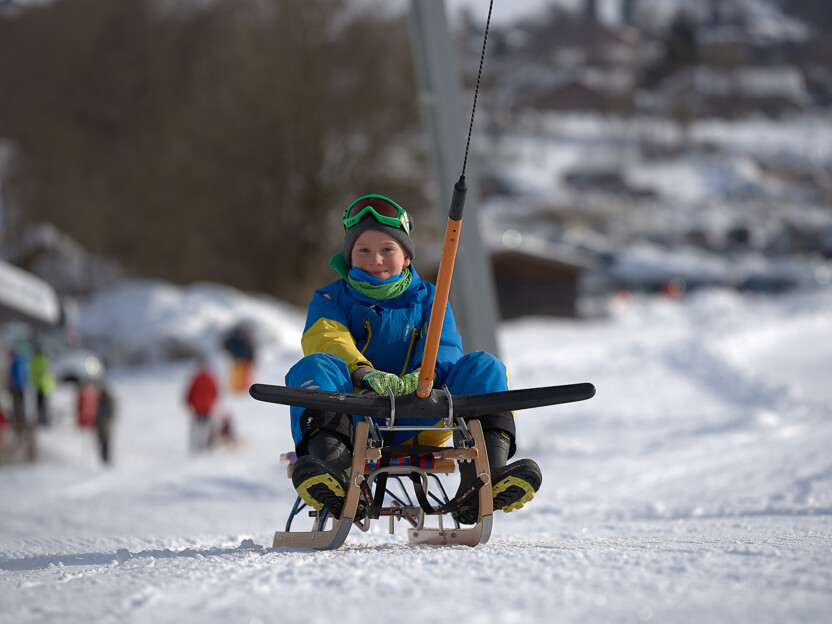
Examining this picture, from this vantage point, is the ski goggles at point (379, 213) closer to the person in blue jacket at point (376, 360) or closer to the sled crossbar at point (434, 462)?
the person in blue jacket at point (376, 360)

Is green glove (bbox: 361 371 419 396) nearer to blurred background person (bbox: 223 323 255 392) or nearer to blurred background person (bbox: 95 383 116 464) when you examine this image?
blurred background person (bbox: 95 383 116 464)

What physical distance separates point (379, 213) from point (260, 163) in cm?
2896

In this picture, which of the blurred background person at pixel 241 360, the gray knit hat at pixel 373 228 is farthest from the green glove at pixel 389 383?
the blurred background person at pixel 241 360

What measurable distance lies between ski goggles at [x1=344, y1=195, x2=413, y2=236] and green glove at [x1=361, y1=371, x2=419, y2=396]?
2.33 ft

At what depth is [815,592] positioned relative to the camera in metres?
2.33

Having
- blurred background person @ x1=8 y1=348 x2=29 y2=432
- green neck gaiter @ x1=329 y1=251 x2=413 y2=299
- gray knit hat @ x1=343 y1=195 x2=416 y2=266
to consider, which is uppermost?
blurred background person @ x1=8 y1=348 x2=29 y2=432

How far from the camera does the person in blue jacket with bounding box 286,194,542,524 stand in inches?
131

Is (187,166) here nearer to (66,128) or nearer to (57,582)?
(66,128)

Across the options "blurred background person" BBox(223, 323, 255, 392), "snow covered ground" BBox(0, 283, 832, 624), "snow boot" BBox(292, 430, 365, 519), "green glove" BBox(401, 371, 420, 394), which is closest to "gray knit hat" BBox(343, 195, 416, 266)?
"green glove" BBox(401, 371, 420, 394)

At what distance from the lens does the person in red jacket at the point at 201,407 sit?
1358 cm

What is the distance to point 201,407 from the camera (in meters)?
13.6

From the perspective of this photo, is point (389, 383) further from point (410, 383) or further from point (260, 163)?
point (260, 163)

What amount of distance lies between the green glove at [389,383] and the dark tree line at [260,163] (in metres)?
26.6

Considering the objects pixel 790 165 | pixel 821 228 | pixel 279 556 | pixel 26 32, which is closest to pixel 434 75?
pixel 279 556
